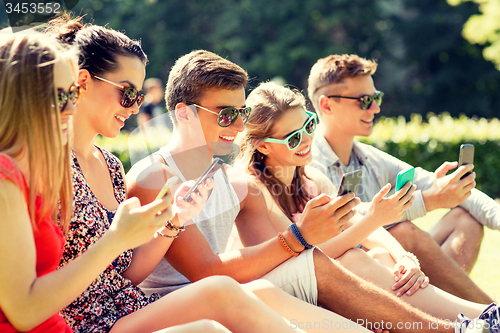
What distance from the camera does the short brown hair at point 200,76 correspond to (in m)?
2.81

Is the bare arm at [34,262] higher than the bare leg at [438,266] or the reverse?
higher

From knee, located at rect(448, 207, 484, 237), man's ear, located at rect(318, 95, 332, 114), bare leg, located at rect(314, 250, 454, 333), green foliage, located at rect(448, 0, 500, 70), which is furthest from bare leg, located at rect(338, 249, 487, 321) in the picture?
green foliage, located at rect(448, 0, 500, 70)

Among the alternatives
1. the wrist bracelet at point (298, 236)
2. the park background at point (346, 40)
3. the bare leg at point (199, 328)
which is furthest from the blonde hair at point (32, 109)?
the park background at point (346, 40)

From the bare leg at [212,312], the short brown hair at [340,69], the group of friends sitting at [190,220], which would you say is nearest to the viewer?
the group of friends sitting at [190,220]

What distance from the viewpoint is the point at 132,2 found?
1201 inches

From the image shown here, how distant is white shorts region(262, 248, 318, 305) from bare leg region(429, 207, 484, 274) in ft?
5.61

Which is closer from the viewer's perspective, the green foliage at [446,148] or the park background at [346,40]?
the green foliage at [446,148]

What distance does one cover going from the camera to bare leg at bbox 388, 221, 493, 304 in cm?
313

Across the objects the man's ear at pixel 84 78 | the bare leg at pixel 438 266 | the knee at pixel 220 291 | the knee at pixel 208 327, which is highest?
the man's ear at pixel 84 78

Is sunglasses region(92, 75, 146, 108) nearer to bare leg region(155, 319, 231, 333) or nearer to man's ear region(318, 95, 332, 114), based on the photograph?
bare leg region(155, 319, 231, 333)

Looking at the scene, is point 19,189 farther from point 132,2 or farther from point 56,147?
point 132,2

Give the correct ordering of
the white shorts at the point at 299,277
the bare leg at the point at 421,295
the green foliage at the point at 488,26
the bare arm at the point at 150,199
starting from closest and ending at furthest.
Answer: the bare arm at the point at 150,199, the white shorts at the point at 299,277, the bare leg at the point at 421,295, the green foliage at the point at 488,26

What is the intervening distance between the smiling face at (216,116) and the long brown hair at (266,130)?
39cm

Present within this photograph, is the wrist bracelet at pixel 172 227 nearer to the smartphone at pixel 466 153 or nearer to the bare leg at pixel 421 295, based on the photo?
the bare leg at pixel 421 295
